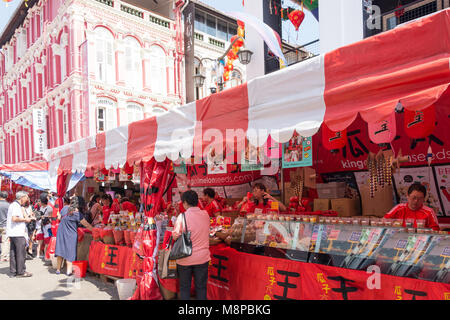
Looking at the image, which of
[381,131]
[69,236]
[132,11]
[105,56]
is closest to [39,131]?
[105,56]

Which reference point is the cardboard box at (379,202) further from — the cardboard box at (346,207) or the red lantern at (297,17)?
the red lantern at (297,17)

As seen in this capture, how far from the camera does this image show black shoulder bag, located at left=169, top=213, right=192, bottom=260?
380 cm

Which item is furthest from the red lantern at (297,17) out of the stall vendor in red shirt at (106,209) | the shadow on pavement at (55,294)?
the shadow on pavement at (55,294)

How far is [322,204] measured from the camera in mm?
7145

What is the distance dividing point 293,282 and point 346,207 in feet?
A: 11.6

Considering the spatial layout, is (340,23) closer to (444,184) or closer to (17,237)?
(444,184)

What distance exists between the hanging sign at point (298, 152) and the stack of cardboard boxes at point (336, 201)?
6.23 feet

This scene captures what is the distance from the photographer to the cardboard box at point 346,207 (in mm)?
6816

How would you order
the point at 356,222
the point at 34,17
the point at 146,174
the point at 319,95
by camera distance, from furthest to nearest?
the point at 34,17 → the point at 146,174 → the point at 356,222 → the point at 319,95

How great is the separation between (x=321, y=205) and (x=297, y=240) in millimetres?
3350

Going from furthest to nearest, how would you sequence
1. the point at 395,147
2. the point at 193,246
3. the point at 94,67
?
1. the point at 94,67
2. the point at 395,147
3. the point at 193,246
